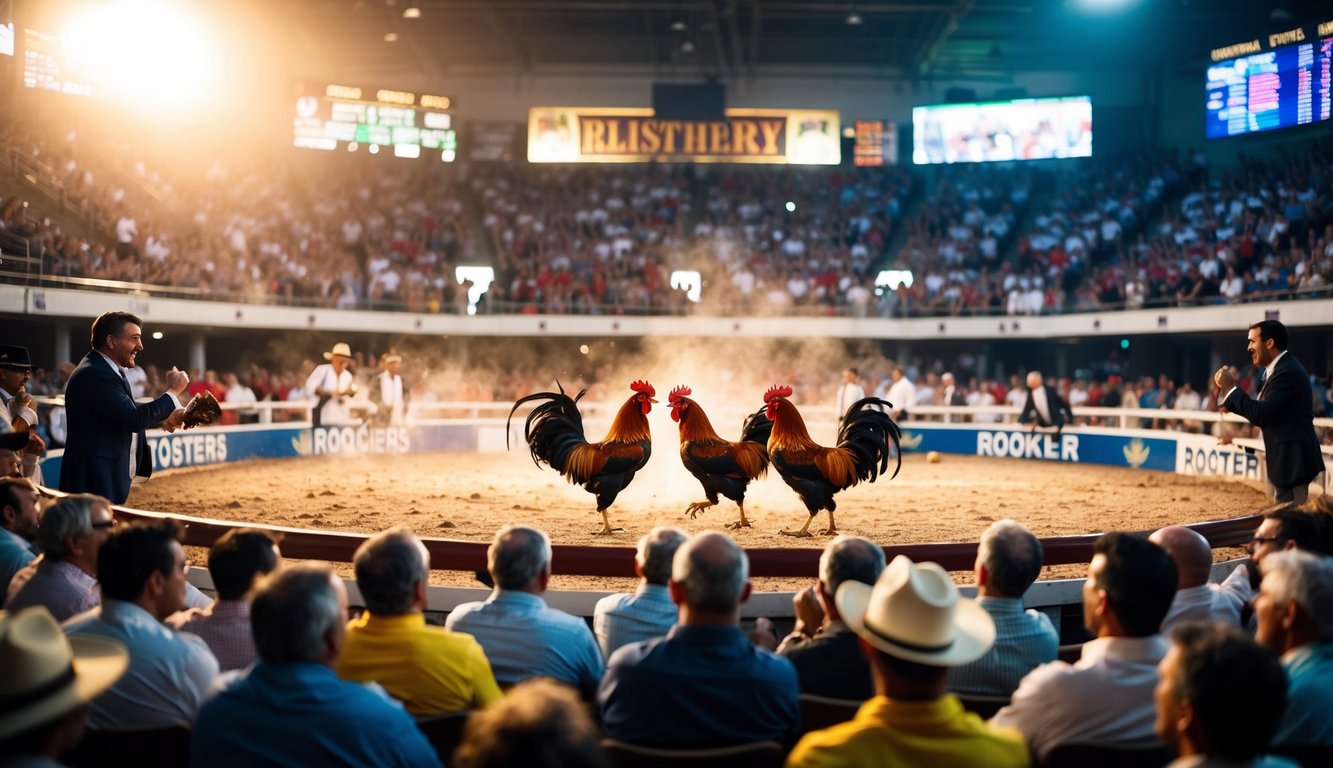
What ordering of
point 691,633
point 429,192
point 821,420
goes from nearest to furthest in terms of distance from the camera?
point 691,633 < point 821,420 < point 429,192

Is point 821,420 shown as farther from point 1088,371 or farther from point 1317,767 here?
point 1317,767

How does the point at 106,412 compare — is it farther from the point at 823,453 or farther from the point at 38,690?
the point at 823,453

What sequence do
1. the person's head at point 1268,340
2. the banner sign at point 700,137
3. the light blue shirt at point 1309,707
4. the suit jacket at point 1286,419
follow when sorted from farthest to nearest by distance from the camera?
the banner sign at point 700,137
the person's head at point 1268,340
the suit jacket at point 1286,419
the light blue shirt at point 1309,707

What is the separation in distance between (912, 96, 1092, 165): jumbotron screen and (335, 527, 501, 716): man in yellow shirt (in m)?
33.4

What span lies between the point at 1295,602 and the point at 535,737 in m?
2.66

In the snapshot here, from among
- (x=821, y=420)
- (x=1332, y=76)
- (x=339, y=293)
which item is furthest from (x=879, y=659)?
(x=1332, y=76)

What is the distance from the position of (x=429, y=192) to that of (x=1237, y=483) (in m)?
26.1

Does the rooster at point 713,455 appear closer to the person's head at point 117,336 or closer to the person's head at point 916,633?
the person's head at point 117,336

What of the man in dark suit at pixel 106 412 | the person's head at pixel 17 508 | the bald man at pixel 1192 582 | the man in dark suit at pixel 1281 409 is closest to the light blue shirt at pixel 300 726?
the bald man at pixel 1192 582

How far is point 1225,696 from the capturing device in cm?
240

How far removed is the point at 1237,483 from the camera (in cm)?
1592

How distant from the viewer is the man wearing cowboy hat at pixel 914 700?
2.69 m

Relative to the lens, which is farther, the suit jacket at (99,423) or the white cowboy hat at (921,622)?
the suit jacket at (99,423)

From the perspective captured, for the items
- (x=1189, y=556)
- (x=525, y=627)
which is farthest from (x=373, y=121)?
(x=1189, y=556)
